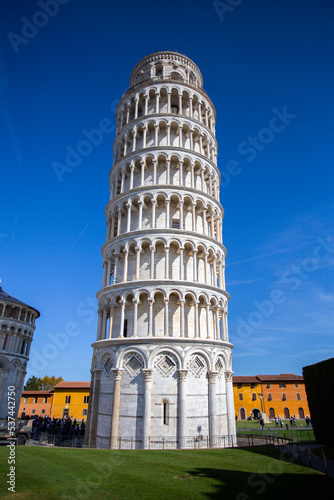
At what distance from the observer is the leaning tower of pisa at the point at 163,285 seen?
79.2 ft

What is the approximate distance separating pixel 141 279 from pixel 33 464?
52.5 feet

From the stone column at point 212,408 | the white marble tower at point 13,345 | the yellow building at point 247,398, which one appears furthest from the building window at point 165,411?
the yellow building at point 247,398

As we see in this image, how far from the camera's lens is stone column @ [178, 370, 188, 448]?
2290 centimetres

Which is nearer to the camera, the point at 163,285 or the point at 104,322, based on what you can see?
the point at 163,285

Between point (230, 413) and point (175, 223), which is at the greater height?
point (175, 223)

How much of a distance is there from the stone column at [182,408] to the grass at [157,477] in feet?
16.2

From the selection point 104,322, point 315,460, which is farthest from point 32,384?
point 315,460

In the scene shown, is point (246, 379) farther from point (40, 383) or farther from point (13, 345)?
point (40, 383)

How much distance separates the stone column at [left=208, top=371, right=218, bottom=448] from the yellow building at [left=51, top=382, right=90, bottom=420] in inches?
1725

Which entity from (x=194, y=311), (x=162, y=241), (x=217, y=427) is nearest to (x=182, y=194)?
(x=162, y=241)

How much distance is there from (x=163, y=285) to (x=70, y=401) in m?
46.5

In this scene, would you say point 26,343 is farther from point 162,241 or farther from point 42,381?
point 42,381

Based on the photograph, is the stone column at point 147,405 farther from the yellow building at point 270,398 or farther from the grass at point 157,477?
the yellow building at point 270,398

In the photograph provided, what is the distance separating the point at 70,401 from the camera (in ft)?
201
